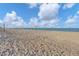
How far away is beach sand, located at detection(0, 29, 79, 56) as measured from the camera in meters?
1.37

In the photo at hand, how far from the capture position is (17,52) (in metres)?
1.38

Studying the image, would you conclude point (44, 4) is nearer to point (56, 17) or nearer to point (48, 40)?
point (56, 17)

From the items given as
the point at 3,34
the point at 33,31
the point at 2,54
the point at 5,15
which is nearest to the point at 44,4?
the point at 33,31

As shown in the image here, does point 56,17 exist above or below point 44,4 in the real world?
below

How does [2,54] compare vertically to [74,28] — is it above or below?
below

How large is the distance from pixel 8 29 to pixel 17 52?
0.24 metres

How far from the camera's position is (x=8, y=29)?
139 centimetres

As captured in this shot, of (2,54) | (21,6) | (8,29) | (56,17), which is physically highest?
(21,6)

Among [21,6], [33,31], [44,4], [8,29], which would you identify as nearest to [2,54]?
[8,29]

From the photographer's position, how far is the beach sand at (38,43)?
1369 millimetres

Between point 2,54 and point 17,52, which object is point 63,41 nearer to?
point 17,52

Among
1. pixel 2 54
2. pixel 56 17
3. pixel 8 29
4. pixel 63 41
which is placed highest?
pixel 56 17

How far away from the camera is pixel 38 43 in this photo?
1388 mm

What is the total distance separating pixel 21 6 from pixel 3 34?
1.06ft
